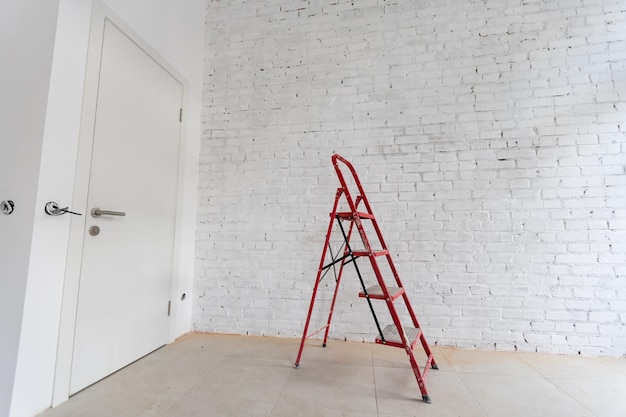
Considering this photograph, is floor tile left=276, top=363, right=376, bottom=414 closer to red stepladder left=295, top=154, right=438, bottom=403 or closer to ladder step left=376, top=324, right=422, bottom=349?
red stepladder left=295, top=154, right=438, bottom=403

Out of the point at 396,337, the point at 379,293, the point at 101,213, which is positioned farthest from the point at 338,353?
the point at 101,213

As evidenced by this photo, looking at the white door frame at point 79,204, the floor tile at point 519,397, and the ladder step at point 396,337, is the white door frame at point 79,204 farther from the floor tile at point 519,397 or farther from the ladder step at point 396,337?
the floor tile at point 519,397

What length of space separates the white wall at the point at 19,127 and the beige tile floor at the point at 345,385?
68 cm

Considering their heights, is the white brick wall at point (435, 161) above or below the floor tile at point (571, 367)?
above

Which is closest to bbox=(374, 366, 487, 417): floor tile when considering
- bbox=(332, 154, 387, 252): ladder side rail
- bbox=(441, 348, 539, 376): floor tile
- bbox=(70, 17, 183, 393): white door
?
bbox=(441, 348, 539, 376): floor tile

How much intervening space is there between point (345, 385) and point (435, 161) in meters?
1.87

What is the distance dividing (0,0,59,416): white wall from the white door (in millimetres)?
282

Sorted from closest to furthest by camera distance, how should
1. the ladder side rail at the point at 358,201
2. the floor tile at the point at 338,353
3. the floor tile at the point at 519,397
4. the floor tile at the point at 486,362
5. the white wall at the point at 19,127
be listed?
the white wall at the point at 19,127 → the floor tile at the point at 519,397 → the ladder side rail at the point at 358,201 → the floor tile at the point at 486,362 → the floor tile at the point at 338,353

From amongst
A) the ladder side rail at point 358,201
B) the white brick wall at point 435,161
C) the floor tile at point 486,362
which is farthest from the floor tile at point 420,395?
the ladder side rail at point 358,201

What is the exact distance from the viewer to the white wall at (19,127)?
4.49 feet

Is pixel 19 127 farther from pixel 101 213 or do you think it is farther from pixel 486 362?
pixel 486 362

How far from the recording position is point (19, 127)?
146 cm

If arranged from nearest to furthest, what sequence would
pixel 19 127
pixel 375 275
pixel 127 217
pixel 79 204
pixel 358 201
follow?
pixel 19 127 < pixel 79 204 < pixel 127 217 < pixel 358 201 < pixel 375 275

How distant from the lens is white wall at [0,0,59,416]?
→ 1368mm
